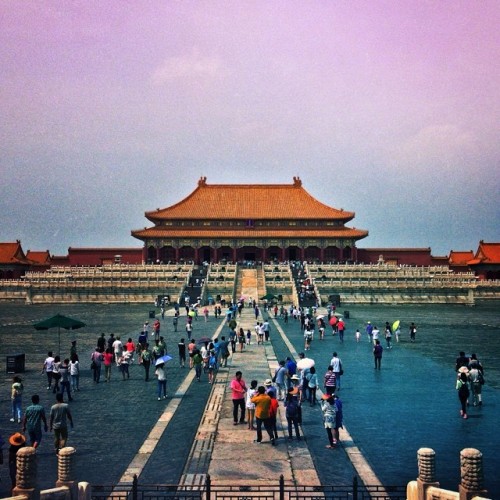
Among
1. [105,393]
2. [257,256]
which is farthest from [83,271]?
[105,393]

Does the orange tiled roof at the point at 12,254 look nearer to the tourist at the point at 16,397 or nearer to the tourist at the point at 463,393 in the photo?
the tourist at the point at 16,397

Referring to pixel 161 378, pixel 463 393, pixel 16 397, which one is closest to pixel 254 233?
pixel 161 378

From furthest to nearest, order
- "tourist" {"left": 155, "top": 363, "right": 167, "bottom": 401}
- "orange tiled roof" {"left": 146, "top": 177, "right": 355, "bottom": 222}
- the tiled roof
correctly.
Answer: "orange tiled roof" {"left": 146, "top": 177, "right": 355, "bottom": 222} → the tiled roof → "tourist" {"left": 155, "top": 363, "right": 167, "bottom": 401}

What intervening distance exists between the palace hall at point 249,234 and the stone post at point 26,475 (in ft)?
231

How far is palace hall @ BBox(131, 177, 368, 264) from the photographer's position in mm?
81500

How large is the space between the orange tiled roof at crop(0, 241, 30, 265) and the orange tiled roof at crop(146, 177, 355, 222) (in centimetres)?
1804

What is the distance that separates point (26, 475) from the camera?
8.17 m

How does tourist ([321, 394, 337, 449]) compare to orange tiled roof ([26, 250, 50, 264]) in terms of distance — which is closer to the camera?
tourist ([321, 394, 337, 449])

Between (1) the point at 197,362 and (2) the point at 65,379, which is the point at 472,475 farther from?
(1) the point at 197,362

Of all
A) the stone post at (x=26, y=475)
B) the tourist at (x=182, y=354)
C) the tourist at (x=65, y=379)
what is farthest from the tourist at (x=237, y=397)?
the tourist at (x=182, y=354)

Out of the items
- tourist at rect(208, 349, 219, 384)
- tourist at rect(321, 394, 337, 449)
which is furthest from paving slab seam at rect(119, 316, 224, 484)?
tourist at rect(321, 394, 337, 449)

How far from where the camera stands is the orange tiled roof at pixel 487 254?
7812cm

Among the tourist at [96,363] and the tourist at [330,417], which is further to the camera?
the tourist at [96,363]

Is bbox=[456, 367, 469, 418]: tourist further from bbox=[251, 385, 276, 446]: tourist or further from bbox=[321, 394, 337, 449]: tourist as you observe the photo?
bbox=[251, 385, 276, 446]: tourist
